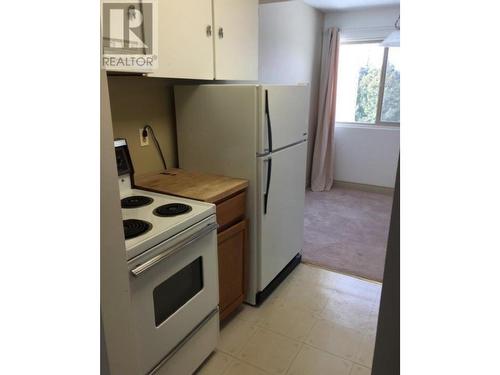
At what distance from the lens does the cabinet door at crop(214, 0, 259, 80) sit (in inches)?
81.4

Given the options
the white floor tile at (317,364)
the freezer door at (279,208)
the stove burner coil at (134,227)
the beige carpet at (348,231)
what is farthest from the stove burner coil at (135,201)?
the beige carpet at (348,231)

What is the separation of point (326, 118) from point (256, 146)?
2965 millimetres

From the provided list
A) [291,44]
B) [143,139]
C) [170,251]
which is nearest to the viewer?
[170,251]

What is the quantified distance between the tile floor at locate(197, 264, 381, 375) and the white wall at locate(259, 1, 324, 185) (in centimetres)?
214

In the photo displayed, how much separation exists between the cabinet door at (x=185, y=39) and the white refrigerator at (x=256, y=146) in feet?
0.69

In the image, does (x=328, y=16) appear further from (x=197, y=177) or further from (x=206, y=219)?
(x=206, y=219)

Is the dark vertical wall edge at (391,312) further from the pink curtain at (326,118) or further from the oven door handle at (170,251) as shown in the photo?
the pink curtain at (326,118)

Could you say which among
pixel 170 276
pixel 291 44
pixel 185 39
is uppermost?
pixel 291 44

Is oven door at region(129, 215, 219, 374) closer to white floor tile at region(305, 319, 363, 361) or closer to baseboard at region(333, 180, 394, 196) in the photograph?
white floor tile at region(305, 319, 363, 361)

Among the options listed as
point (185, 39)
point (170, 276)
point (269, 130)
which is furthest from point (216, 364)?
point (185, 39)

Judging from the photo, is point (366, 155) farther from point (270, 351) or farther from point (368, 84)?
point (270, 351)

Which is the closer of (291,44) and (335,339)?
(335,339)

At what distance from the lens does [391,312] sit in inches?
25.6
